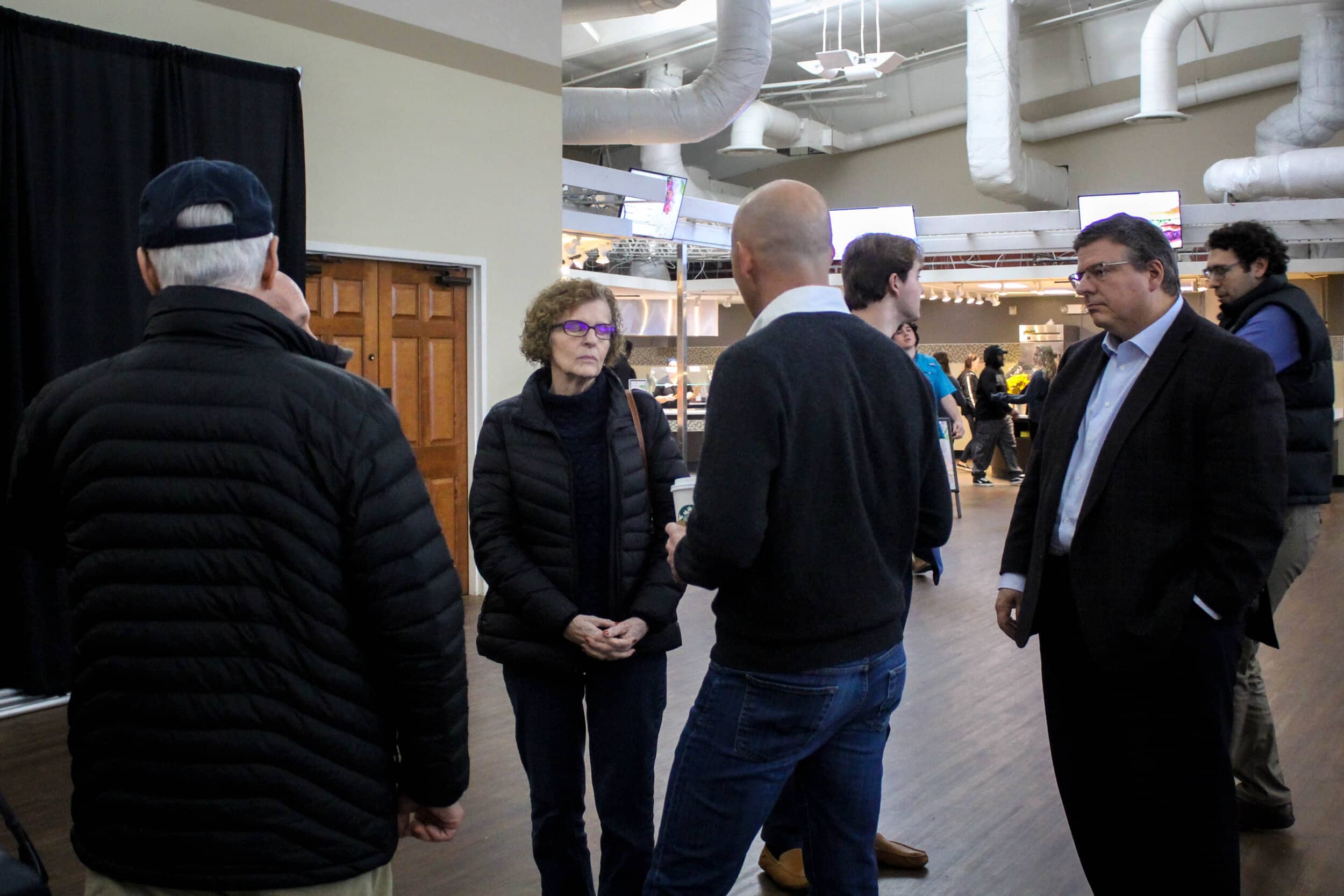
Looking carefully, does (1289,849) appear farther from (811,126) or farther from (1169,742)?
(811,126)

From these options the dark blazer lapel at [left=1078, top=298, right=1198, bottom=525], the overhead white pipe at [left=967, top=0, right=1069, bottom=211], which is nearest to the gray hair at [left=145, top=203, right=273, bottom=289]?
the dark blazer lapel at [left=1078, top=298, right=1198, bottom=525]

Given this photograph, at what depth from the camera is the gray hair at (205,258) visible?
1436mm

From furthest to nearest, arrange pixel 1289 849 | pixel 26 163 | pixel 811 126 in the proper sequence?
pixel 811 126 < pixel 26 163 < pixel 1289 849

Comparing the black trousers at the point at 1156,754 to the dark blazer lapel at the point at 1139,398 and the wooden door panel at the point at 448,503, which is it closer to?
the dark blazer lapel at the point at 1139,398

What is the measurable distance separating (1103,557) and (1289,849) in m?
1.51

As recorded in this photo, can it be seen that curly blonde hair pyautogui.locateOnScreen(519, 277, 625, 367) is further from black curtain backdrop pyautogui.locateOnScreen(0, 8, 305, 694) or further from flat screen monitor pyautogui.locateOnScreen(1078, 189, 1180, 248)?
flat screen monitor pyautogui.locateOnScreen(1078, 189, 1180, 248)

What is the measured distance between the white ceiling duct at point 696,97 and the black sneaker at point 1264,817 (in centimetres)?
773

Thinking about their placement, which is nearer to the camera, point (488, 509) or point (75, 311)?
point (488, 509)

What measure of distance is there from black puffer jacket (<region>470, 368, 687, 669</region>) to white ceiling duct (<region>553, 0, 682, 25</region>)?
7243 millimetres

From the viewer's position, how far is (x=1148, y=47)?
1482 cm

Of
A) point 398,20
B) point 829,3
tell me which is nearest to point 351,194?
point 398,20

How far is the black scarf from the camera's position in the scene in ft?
10.9

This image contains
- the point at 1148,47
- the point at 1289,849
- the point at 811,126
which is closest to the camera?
the point at 1289,849

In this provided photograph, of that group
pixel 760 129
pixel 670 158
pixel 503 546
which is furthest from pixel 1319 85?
pixel 503 546
